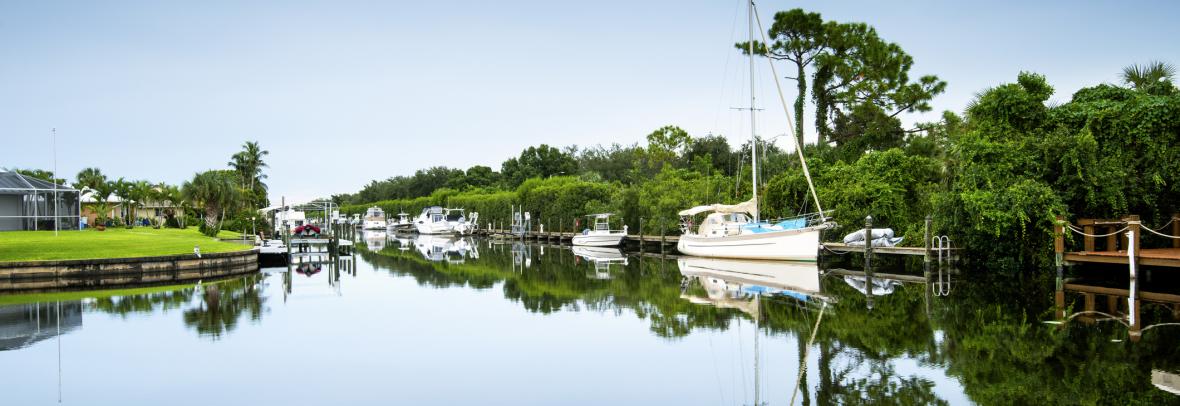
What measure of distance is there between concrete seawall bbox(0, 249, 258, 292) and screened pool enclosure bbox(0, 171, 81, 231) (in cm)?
944

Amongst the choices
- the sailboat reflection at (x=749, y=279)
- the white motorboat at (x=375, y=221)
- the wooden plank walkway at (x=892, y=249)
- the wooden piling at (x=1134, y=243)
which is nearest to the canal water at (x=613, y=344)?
the sailboat reflection at (x=749, y=279)

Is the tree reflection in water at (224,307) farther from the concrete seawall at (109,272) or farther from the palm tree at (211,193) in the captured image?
the palm tree at (211,193)

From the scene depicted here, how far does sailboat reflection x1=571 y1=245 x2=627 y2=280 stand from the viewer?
93.1ft

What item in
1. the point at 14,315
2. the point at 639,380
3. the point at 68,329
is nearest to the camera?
the point at 639,380

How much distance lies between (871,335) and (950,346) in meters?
1.41

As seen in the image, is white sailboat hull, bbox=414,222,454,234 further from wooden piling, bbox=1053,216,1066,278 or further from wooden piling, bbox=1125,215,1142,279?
wooden piling, bbox=1125,215,1142,279

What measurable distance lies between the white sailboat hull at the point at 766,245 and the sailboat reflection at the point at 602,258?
3.76 metres

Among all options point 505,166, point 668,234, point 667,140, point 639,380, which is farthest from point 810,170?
point 505,166

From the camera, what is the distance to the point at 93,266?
25.4m

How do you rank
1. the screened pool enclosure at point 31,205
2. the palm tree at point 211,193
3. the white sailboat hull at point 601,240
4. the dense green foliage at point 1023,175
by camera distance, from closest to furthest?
the dense green foliage at point 1023,175, the screened pool enclosure at point 31,205, the white sailboat hull at point 601,240, the palm tree at point 211,193

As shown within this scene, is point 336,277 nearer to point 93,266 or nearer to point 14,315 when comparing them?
point 93,266

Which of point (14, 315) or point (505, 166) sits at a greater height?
point (505, 166)

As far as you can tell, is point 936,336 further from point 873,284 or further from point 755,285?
point 755,285

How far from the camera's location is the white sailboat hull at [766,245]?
92.9 feet
